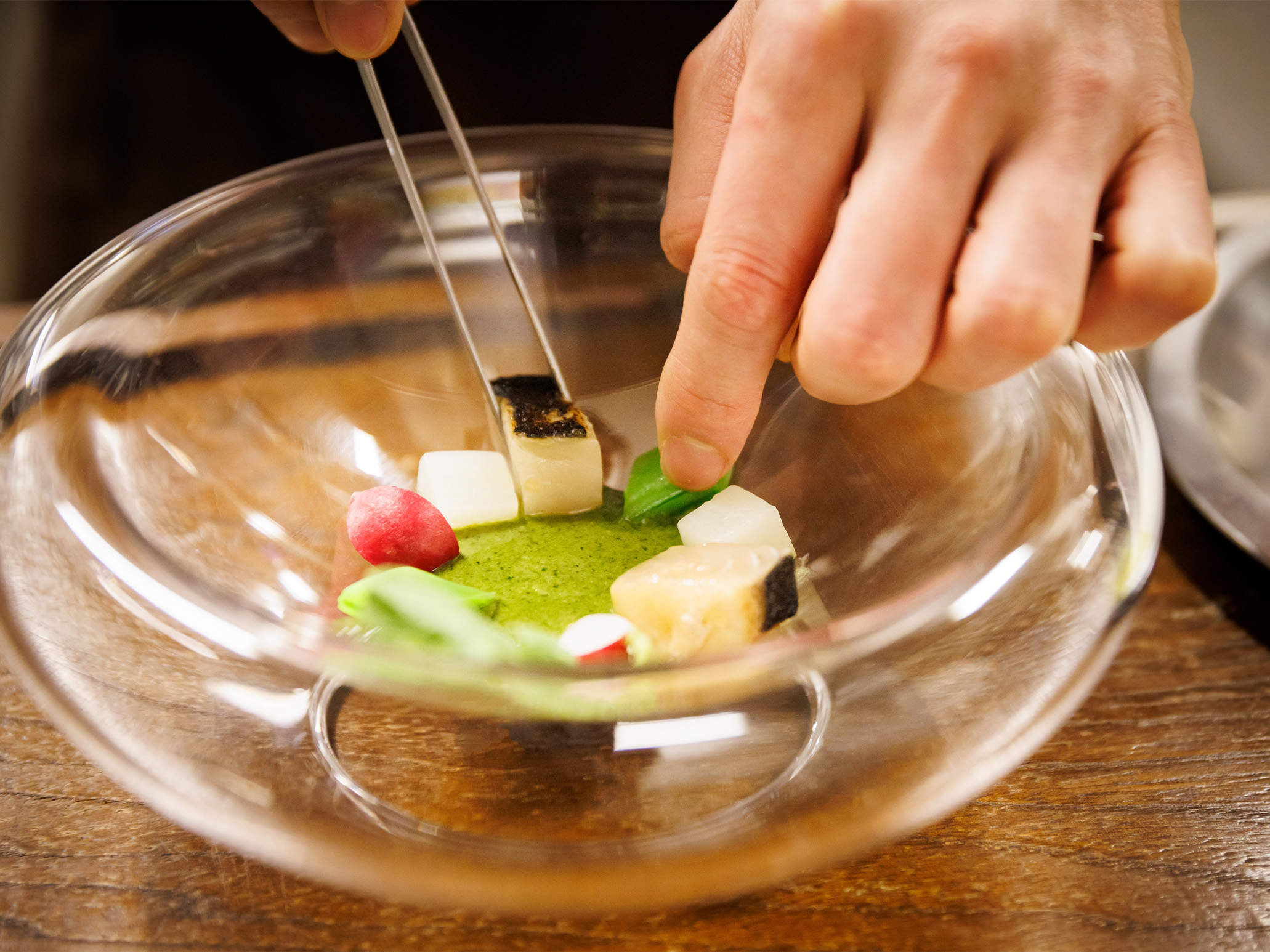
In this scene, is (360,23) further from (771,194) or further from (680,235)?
(771,194)

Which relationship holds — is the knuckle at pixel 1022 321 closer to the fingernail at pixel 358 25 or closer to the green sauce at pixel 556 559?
the green sauce at pixel 556 559

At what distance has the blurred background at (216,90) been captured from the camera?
1521mm

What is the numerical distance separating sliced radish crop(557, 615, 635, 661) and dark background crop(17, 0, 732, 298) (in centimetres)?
125

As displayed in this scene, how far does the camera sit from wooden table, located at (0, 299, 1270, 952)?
0.52m

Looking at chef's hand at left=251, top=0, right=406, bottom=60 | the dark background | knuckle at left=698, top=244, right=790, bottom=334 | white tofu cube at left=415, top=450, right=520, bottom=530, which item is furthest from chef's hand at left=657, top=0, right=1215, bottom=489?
the dark background

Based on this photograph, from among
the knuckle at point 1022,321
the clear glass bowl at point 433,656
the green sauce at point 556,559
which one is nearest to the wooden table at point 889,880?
the clear glass bowl at point 433,656

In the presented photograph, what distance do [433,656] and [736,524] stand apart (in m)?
0.31

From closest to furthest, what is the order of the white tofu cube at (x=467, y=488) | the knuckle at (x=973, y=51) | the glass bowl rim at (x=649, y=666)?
the glass bowl rim at (x=649, y=666), the knuckle at (x=973, y=51), the white tofu cube at (x=467, y=488)

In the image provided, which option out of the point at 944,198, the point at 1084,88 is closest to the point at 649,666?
the point at 944,198

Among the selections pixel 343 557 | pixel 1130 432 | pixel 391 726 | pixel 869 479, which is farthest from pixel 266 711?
pixel 1130 432

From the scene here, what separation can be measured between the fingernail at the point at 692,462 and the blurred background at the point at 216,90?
1.12 meters

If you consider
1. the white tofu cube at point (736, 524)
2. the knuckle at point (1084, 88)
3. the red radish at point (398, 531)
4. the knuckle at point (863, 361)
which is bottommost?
the white tofu cube at point (736, 524)

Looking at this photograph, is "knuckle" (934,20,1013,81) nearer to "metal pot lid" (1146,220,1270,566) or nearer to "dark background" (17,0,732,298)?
"metal pot lid" (1146,220,1270,566)

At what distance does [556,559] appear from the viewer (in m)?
0.72
